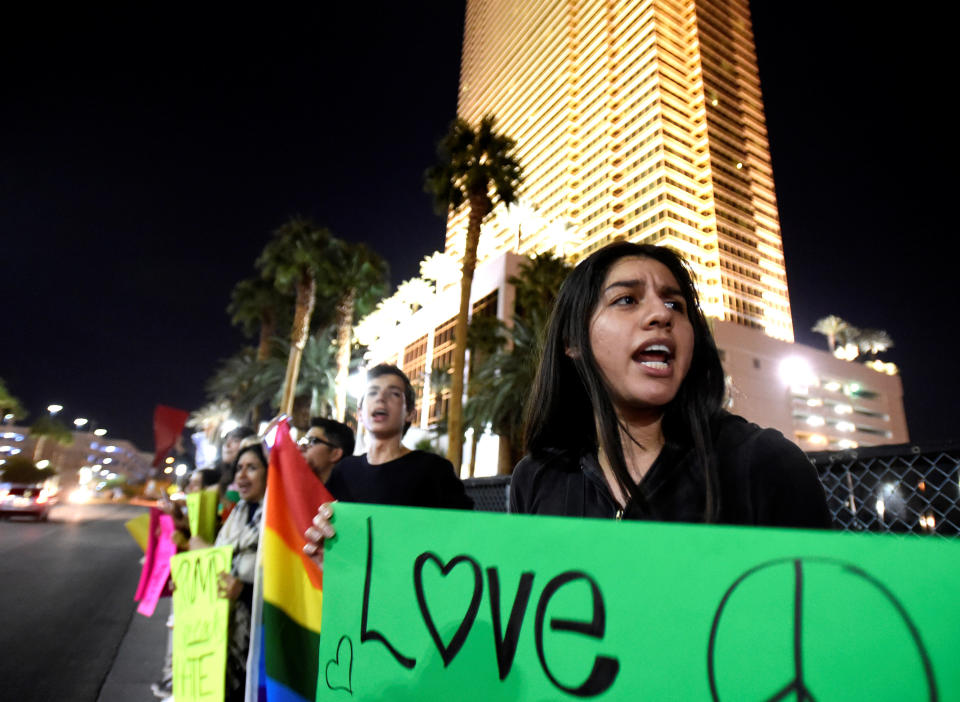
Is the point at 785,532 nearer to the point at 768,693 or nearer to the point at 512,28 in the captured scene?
the point at 768,693

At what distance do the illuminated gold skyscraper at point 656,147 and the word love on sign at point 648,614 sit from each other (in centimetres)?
6740

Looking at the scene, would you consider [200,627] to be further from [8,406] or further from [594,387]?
[8,406]

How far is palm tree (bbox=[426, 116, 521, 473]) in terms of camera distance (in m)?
21.0

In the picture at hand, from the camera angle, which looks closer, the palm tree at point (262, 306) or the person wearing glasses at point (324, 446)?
the person wearing glasses at point (324, 446)

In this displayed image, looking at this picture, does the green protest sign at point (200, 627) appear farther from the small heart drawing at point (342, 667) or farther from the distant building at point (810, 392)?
the distant building at point (810, 392)

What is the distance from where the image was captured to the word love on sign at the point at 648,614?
70 cm

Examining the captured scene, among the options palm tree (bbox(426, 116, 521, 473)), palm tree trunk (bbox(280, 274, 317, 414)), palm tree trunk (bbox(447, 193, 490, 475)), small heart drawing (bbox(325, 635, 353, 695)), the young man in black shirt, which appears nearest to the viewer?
small heart drawing (bbox(325, 635, 353, 695))

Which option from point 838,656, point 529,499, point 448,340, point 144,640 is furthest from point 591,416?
point 448,340

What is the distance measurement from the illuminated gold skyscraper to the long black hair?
219ft

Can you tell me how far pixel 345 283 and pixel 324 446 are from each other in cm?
2364

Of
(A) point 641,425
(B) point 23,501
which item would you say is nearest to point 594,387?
(A) point 641,425

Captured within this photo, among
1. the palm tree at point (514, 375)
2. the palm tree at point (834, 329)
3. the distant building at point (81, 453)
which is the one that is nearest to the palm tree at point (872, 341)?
the palm tree at point (834, 329)

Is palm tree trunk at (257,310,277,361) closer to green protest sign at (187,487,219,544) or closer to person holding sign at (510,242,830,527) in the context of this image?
green protest sign at (187,487,219,544)

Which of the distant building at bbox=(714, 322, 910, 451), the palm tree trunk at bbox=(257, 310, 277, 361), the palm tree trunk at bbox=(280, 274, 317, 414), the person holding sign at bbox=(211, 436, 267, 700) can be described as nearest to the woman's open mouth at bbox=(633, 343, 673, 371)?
the person holding sign at bbox=(211, 436, 267, 700)
